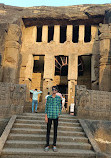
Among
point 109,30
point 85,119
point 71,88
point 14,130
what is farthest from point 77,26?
point 14,130

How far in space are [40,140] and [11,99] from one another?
94.1 inches

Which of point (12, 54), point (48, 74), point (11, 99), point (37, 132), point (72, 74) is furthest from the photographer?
point (48, 74)

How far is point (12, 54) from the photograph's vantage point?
40.8 feet

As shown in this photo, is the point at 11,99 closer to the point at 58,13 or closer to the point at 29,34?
the point at 29,34

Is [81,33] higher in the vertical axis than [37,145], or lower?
higher

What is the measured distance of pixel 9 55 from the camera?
1234 centimetres

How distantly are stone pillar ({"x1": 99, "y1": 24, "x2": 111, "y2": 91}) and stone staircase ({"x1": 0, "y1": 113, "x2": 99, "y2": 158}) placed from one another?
5588mm

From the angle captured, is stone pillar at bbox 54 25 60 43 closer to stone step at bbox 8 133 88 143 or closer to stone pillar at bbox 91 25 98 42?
stone pillar at bbox 91 25 98 42

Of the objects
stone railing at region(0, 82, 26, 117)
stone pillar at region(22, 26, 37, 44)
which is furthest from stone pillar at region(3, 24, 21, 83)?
stone railing at region(0, 82, 26, 117)

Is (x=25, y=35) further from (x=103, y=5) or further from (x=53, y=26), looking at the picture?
(x=103, y=5)

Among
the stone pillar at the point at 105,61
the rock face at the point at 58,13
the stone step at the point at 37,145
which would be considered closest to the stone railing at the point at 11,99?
the stone step at the point at 37,145

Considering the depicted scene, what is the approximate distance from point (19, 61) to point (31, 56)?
1.22 m

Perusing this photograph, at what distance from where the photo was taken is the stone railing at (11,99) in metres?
6.17

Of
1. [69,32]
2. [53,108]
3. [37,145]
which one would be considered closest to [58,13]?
[69,32]
